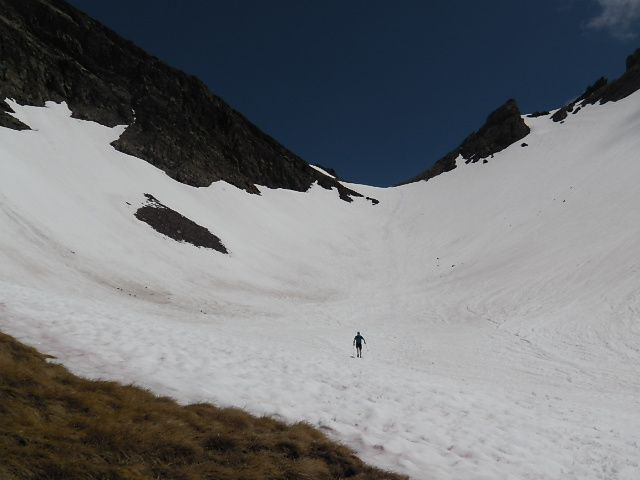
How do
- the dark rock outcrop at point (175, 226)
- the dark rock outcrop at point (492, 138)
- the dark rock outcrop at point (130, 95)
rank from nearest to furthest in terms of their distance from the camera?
Answer: the dark rock outcrop at point (175, 226), the dark rock outcrop at point (130, 95), the dark rock outcrop at point (492, 138)

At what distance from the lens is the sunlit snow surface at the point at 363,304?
29.1 ft

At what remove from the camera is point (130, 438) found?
5.57 metres

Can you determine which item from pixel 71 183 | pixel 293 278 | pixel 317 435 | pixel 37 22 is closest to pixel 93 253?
pixel 71 183

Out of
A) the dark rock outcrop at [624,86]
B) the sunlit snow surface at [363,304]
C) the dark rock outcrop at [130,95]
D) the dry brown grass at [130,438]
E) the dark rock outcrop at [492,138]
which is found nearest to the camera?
the dry brown grass at [130,438]

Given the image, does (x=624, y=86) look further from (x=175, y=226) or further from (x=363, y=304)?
(x=175, y=226)

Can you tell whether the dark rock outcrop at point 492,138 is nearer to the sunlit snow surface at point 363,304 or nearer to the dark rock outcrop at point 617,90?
the dark rock outcrop at point 617,90

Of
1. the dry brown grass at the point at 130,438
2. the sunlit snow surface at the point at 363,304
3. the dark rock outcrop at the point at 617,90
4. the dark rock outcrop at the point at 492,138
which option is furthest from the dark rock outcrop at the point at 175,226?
the dark rock outcrop at the point at 617,90

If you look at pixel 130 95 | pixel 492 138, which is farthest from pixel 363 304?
pixel 492 138

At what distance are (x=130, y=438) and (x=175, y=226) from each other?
30.2 metres

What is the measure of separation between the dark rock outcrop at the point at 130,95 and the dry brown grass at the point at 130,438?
125ft

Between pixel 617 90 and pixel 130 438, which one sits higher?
pixel 617 90

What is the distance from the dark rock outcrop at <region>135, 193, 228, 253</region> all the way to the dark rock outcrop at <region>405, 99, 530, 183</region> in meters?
70.6

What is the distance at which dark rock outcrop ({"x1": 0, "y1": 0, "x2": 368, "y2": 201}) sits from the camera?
4425cm

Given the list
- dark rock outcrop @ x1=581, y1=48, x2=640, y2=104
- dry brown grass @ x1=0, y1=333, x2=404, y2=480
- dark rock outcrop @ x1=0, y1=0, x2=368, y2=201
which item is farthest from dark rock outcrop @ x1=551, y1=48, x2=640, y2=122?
dry brown grass @ x1=0, y1=333, x2=404, y2=480
